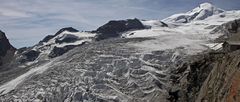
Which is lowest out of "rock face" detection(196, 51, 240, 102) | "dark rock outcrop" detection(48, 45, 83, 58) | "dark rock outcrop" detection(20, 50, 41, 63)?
"dark rock outcrop" detection(20, 50, 41, 63)

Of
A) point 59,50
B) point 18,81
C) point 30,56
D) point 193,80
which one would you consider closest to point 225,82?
point 193,80

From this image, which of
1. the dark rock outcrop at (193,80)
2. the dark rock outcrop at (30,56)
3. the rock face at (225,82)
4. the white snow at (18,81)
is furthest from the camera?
the dark rock outcrop at (30,56)

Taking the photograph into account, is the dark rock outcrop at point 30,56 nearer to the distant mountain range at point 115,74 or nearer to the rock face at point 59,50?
the rock face at point 59,50

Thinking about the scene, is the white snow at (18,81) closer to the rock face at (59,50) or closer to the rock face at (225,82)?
the rock face at (59,50)

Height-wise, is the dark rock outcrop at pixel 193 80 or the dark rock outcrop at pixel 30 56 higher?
the dark rock outcrop at pixel 193 80

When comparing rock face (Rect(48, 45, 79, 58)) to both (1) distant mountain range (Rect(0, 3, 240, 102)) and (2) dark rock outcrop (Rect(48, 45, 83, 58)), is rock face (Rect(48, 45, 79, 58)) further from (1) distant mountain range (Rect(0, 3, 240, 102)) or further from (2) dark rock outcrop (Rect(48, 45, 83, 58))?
(1) distant mountain range (Rect(0, 3, 240, 102))

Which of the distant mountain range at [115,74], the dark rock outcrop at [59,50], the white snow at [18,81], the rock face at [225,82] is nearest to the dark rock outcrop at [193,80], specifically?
the distant mountain range at [115,74]

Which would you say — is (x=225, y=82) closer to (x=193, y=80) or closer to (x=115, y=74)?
(x=193, y=80)

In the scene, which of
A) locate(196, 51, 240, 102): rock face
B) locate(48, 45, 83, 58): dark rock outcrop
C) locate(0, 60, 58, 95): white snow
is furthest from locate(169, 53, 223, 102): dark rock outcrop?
locate(48, 45, 83, 58): dark rock outcrop

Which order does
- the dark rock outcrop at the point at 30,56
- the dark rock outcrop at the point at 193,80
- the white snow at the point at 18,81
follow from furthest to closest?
the dark rock outcrop at the point at 30,56 < the white snow at the point at 18,81 < the dark rock outcrop at the point at 193,80

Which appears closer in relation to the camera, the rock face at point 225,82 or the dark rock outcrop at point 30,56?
the rock face at point 225,82

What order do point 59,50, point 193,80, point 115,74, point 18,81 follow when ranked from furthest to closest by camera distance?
point 59,50 < point 18,81 < point 115,74 < point 193,80

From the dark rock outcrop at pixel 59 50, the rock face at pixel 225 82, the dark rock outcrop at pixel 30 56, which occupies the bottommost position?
the dark rock outcrop at pixel 30 56

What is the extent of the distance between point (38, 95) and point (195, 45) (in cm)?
4439
